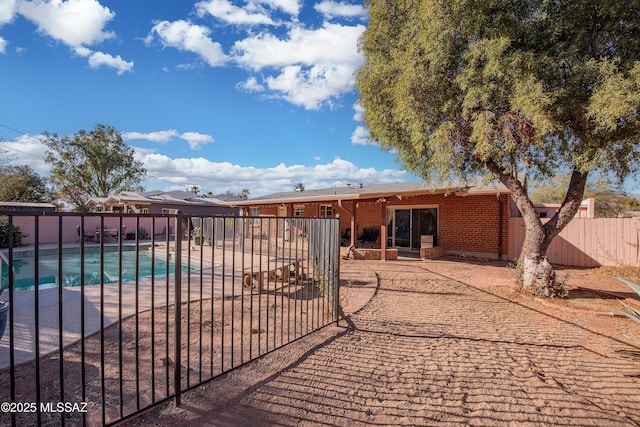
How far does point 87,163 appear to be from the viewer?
3098cm

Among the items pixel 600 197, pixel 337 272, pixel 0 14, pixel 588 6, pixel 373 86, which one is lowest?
pixel 337 272

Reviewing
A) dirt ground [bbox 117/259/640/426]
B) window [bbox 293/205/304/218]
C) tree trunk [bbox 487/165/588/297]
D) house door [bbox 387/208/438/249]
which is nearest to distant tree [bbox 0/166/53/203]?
window [bbox 293/205/304/218]

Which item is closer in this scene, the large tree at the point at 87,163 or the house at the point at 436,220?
the house at the point at 436,220

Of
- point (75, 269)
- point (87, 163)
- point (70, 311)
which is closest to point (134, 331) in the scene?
point (70, 311)

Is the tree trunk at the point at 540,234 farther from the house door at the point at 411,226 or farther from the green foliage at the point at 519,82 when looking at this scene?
the house door at the point at 411,226

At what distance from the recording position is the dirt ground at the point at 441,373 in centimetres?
270

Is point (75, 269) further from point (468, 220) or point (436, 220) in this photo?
point (468, 220)

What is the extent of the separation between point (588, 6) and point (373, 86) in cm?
443

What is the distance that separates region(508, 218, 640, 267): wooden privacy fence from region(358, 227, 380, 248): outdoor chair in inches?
241

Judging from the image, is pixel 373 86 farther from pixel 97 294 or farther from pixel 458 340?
pixel 97 294

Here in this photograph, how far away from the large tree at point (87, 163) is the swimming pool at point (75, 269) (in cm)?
1735

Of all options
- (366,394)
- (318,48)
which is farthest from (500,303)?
(318,48)

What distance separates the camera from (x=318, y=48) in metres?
10.6

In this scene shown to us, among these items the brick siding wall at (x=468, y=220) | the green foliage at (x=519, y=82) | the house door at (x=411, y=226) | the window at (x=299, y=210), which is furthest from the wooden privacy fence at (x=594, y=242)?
the window at (x=299, y=210)
